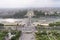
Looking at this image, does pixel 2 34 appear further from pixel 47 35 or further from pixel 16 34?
pixel 47 35

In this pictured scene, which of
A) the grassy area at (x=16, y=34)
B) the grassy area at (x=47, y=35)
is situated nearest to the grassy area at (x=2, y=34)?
the grassy area at (x=16, y=34)

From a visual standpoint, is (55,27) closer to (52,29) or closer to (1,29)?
(52,29)

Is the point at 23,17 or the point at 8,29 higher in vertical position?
the point at 23,17

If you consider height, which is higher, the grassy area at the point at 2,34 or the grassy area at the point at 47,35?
the grassy area at the point at 2,34

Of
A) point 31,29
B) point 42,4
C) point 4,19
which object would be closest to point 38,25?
point 31,29

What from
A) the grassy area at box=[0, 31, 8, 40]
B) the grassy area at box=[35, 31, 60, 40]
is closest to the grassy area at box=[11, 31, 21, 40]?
the grassy area at box=[0, 31, 8, 40]

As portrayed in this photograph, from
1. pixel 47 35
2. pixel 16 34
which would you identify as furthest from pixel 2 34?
pixel 47 35

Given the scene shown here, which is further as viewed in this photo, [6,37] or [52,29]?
[52,29]

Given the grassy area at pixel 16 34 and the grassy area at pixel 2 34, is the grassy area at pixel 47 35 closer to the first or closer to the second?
the grassy area at pixel 16 34
